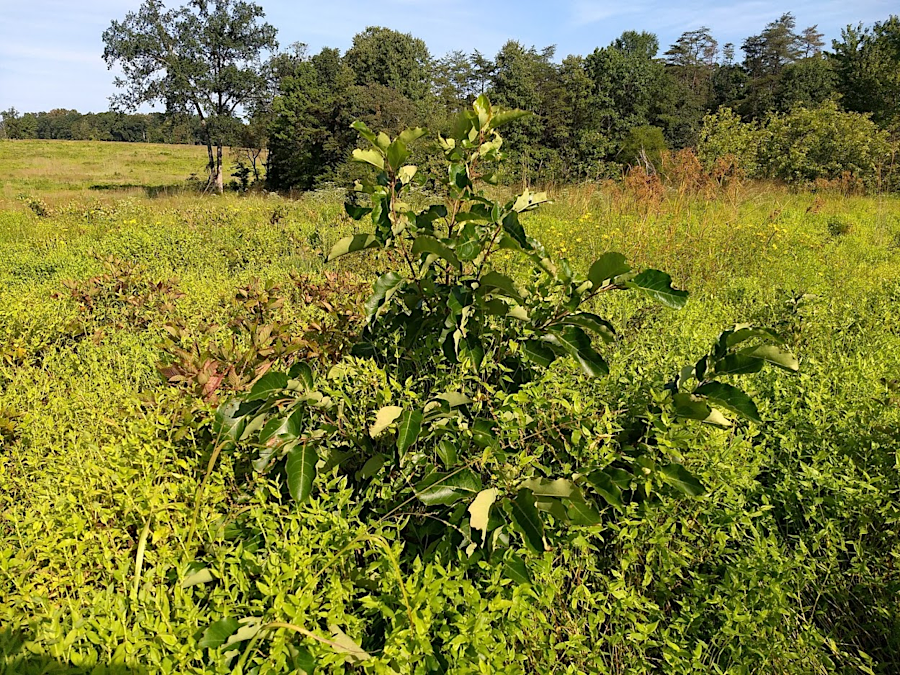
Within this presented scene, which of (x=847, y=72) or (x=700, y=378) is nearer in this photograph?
(x=700, y=378)

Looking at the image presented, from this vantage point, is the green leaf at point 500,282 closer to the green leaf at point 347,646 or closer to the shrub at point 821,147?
the green leaf at point 347,646

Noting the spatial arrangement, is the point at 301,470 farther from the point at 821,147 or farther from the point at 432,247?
the point at 821,147

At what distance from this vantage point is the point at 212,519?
5.37 feet

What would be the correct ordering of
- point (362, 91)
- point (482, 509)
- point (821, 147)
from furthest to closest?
point (362, 91)
point (821, 147)
point (482, 509)

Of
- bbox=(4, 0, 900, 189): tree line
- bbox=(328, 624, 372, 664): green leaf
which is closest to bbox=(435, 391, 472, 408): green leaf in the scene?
bbox=(328, 624, 372, 664): green leaf

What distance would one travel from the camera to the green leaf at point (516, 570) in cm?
146

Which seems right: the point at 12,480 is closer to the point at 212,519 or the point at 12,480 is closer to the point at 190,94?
the point at 212,519

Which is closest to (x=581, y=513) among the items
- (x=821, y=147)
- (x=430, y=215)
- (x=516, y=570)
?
(x=516, y=570)

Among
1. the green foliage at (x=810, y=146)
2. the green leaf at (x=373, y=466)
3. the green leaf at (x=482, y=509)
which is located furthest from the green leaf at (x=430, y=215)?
the green foliage at (x=810, y=146)

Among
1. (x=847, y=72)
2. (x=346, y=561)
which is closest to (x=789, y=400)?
(x=346, y=561)

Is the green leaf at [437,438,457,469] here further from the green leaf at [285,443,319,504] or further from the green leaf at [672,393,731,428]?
the green leaf at [672,393,731,428]

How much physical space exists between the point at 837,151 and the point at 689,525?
14.9 meters

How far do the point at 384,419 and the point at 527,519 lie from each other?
1.60 ft

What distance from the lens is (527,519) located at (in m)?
1.42
